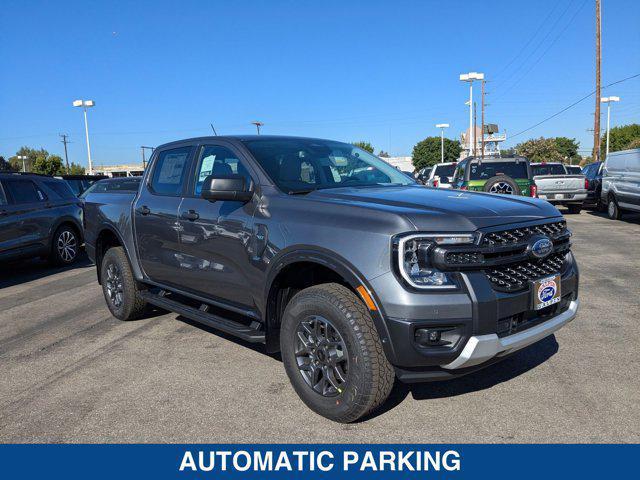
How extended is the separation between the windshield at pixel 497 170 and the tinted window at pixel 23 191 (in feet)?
31.6

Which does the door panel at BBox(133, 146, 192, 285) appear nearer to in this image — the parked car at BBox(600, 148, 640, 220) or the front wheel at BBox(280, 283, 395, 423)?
the front wheel at BBox(280, 283, 395, 423)

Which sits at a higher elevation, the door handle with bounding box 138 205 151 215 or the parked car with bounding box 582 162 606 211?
the door handle with bounding box 138 205 151 215

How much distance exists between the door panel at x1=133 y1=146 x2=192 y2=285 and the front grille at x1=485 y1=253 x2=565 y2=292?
270cm

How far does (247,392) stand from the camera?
12.4 ft

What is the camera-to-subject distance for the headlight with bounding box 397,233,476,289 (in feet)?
9.45

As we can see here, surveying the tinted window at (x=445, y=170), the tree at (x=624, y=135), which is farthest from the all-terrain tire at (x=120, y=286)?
the tree at (x=624, y=135)

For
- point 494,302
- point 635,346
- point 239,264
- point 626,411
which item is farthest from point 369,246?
point 635,346

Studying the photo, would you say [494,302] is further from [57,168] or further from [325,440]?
[57,168]

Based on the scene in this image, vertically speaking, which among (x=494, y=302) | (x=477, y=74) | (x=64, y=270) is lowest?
(x=64, y=270)

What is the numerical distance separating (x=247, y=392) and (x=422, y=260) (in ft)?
5.58

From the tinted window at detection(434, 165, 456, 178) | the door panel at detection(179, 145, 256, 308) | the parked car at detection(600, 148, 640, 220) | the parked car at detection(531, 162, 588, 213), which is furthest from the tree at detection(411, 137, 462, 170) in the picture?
the door panel at detection(179, 145, 256, 308)

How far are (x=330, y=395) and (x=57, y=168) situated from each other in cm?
8168

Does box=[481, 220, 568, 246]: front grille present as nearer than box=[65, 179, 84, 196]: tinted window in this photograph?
Yes

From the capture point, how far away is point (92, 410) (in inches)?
141
